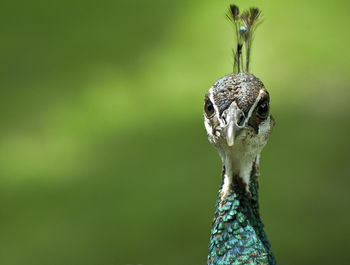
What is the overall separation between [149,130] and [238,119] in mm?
2193

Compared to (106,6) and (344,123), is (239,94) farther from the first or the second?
(106,6)

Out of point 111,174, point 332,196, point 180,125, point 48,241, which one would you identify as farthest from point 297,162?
point 48,241

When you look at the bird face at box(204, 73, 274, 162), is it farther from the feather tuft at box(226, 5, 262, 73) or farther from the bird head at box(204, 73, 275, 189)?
the feather tuft at box(226, 5, 262, 73)

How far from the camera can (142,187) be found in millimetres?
3740

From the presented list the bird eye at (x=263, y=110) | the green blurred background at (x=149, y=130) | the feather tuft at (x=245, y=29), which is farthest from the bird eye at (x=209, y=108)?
the green blurred background at (x=149, y=130)

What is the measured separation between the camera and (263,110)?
1.96 m

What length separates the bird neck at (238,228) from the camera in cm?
200

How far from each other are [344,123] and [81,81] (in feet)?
4.94

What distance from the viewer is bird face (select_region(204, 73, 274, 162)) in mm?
1862

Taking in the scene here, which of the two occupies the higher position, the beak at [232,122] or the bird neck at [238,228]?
the beak at [232,122]

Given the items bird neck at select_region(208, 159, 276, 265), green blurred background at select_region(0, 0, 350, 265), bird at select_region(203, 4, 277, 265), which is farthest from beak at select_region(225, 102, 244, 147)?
green blurred background at select_region(0, 0, 350, 265)

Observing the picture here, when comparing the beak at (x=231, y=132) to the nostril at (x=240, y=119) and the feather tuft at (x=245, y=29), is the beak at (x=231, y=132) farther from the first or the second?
the feather tuft at (x=245, y=29)

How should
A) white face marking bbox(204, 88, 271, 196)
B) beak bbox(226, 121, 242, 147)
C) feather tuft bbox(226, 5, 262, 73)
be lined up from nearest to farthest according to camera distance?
beak bbox(226, 121, 242, 147) < white face marking bbox(204, 88, 271, 196) < feather tuft bbox(226, 5, 262, 73)

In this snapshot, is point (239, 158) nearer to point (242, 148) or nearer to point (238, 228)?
point (242, 148)
